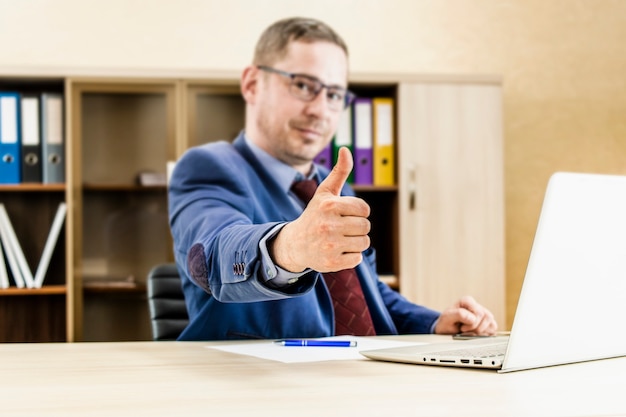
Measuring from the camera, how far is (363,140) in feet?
10.8

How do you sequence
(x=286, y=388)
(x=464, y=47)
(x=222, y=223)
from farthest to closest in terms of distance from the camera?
(x=464, y=47) → (x=222, y=223) → (x=286, y=388)

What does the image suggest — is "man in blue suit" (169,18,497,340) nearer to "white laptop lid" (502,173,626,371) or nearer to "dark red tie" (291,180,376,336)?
"dark red tie" (291,180,376,336)

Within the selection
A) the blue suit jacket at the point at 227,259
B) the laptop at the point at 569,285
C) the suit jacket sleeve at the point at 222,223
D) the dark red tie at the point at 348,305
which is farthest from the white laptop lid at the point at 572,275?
the dark red tie at the point at 348,305

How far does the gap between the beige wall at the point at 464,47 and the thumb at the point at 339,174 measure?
263 cm

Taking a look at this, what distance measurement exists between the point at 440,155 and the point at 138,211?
132cm

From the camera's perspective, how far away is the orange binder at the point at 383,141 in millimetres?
3324

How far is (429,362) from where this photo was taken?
1.06 metres

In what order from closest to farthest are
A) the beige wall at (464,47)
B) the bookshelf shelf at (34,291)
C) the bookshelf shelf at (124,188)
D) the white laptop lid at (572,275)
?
the white laptop lid at (572,275) → the bookshelf shelf at (34,291) → the bookshelf shelf at (124,188) → the beige wall at (464,47)

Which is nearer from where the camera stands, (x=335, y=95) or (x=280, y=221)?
(x=280, y=221)

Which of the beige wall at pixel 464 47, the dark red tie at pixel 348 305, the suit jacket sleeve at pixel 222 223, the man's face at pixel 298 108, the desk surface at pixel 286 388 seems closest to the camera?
the desk surface at pixel 286 388

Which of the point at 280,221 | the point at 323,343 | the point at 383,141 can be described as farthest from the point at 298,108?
the point at 383,141

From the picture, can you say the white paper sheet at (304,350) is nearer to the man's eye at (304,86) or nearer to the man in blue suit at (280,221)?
the man in blue suit at (280,221)

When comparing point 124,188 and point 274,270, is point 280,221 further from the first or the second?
point 124,188

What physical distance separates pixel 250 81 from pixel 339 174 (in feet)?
3.86
